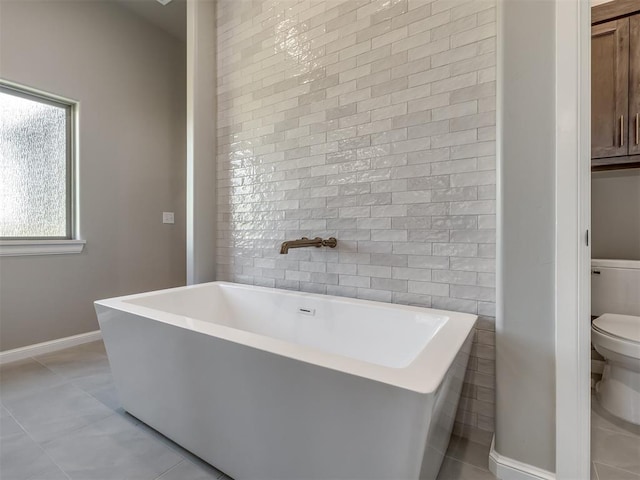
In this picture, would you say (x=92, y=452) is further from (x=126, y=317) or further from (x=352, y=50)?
(x=352, y=50)

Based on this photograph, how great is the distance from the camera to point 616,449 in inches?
54.4

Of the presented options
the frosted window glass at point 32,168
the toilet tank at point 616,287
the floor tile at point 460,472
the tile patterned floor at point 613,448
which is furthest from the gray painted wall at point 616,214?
the frosted window glass at point 32,168

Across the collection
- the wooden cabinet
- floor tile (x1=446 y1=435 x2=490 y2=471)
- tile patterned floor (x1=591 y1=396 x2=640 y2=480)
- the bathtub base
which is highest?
the wooden cabinet

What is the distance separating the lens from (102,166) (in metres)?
2.72

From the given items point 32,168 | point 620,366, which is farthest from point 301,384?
point 32,168

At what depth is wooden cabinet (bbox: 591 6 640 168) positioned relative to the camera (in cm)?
186

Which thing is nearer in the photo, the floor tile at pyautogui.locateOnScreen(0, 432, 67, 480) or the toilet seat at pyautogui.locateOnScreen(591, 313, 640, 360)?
the floor tile at pyautogui.locateOnScreen(0, 432, 67, 480)

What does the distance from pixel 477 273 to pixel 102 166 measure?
9.83ft

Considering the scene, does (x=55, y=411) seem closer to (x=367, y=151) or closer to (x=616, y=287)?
(x=367, y=151)

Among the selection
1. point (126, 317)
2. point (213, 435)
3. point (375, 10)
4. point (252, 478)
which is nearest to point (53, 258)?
point (126, 317)

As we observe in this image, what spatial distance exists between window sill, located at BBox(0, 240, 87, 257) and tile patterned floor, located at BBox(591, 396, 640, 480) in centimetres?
342

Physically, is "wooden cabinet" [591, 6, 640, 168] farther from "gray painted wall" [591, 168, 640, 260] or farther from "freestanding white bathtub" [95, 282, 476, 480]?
"freestanding white bathtub" [95, 282, 476, 480]

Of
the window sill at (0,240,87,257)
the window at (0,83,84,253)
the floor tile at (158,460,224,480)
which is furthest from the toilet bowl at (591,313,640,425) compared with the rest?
the window at (0,83,84,253)

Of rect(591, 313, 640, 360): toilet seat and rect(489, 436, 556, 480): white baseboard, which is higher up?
rect(591, 313, 640, 360): toilet seat
